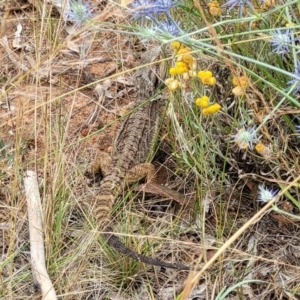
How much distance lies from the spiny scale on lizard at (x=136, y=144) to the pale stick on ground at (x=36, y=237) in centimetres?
34

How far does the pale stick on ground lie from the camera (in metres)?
2.96

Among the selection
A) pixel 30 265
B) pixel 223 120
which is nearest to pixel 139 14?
pixel 223 120

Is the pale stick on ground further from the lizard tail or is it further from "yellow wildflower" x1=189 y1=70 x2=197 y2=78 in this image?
"yellow wildflower" x1=189 y1=70 x2=197 y2=78

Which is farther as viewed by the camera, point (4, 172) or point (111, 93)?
point (111, 93)

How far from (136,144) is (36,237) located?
126 cm

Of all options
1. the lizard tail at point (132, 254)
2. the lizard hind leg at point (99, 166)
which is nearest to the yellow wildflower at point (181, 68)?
the lizard tail at point (132, 254)

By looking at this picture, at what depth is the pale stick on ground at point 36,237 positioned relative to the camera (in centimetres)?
296

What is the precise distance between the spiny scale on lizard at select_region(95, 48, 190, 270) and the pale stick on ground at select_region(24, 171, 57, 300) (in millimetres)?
338

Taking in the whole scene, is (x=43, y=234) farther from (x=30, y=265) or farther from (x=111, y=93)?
(x=111, y=93)

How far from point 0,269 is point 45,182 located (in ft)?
1.81

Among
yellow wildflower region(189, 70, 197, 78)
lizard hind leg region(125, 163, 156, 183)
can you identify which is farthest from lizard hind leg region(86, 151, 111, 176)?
yellow wildflower region(189, 70, 197, 78)

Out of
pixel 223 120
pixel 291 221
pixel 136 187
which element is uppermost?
pixel 223 120

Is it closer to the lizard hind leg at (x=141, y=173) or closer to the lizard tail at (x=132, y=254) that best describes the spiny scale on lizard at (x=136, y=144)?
the lizard hind leg at (x=141, y=173)

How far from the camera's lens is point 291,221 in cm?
316
